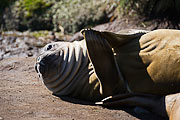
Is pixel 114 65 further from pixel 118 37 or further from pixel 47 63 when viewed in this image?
pixel 47 63

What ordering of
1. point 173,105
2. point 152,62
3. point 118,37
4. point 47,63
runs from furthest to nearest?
1. point 47,63
2. point 118,37
3. point 152,62
4. point 173,105

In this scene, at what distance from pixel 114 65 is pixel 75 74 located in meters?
0.45

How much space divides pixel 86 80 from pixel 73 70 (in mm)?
180

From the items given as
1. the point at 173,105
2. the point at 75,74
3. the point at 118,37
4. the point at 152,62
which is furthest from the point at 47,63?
the point at 173,105

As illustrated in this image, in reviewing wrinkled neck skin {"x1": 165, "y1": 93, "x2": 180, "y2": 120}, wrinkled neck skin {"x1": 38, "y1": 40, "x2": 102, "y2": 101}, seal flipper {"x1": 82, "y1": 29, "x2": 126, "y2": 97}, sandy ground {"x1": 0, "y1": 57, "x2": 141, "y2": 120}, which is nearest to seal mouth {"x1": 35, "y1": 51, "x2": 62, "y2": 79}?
wrinkled neck skin {"x1": 38, "y1": 40, "x2": 102, "y2": 101}

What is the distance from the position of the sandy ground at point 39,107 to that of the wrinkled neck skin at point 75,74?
0.17 m

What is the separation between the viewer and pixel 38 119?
3021 millimetres

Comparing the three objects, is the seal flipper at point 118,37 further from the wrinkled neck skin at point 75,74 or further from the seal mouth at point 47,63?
the seal mouth at point 47,63

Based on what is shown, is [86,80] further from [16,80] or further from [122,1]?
[122,1]

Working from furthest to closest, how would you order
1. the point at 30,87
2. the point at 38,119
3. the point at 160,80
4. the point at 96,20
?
the point at 96,20
the point at 30,87
the point at 160,80
the point at 38,119

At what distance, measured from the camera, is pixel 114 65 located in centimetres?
350

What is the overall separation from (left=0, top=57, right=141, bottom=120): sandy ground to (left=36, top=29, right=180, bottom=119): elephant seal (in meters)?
0.20

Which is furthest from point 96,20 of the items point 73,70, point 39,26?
point 73,70

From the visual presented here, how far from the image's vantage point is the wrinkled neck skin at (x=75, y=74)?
361 centimetres
